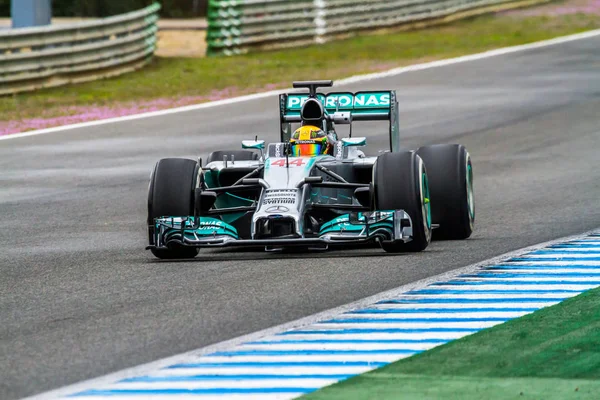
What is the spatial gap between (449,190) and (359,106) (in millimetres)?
1467

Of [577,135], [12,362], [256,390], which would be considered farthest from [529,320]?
[577,135]

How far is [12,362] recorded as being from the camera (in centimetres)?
747

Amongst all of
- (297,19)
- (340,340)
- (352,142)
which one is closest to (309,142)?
(352,142)

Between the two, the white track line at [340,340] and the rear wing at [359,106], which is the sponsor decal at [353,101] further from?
the white track line at [340,340]

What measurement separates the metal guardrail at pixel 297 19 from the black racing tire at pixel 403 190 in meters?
21.8

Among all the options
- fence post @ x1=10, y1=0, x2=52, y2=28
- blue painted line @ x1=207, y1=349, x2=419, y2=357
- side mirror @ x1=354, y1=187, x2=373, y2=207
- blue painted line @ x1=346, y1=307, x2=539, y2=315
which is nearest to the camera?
blue painted line @ x1=207, y1=349, x2=419, y2=357

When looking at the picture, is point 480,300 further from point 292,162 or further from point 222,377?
point 292,162

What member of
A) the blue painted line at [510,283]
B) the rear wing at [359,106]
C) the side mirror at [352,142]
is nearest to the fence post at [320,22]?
the rear wing at [359,106]

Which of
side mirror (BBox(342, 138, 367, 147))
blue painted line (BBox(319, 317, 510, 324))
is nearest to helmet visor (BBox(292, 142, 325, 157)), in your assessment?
side mirror (BBox(342, 138, 367, 147))

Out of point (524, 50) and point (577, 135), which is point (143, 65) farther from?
point (577, 135)

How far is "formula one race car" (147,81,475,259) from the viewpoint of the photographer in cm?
Result: 1102

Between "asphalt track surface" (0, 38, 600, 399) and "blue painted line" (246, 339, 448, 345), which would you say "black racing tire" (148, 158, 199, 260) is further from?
Result: "blue painted line" (246, 339, 448, 345)

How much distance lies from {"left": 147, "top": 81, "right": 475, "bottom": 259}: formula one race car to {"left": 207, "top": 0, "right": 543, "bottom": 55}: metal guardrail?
802 inches

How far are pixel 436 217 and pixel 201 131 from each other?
10350 mm
